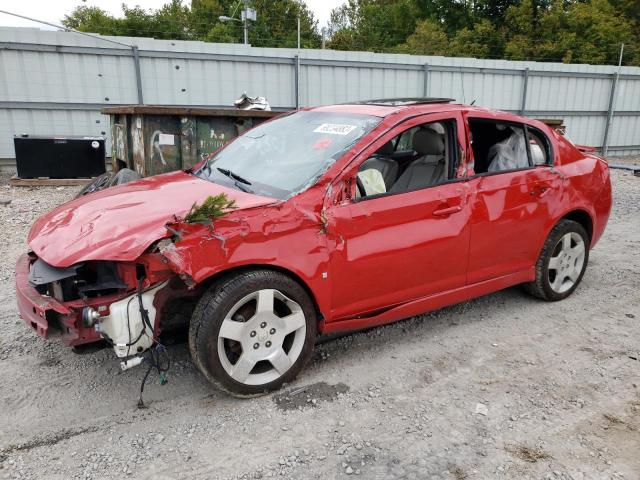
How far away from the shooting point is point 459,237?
3.56 metres

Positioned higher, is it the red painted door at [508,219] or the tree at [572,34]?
the tree at [572,34]

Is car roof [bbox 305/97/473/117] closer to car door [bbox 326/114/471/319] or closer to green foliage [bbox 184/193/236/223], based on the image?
car door [bbox 326/114/471/319]

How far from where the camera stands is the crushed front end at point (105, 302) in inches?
104

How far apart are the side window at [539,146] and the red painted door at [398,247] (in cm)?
103

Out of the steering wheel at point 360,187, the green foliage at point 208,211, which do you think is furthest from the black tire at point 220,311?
the steering wheel at point 360,187

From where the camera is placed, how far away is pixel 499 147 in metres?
4.21

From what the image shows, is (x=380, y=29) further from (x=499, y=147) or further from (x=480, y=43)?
(x=499, y=147)

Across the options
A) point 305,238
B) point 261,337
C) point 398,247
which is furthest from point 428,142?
point 261,337

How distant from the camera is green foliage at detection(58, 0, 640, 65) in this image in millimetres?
29484

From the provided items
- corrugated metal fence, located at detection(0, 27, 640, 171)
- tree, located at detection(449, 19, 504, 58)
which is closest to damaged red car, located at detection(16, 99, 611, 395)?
corrugated metal fence, located at detection(0, 27, 640, 171)

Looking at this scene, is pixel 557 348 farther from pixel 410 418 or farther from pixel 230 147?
pixel 230 147

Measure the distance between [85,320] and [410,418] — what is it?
1836 mm

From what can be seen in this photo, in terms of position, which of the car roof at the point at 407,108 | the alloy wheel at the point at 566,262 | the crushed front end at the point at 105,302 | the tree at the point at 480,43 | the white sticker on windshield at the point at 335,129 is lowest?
the alloy wheel at the point at 566,262

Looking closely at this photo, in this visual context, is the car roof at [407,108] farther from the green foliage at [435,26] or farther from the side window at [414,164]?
the green foliage at [435,26]
